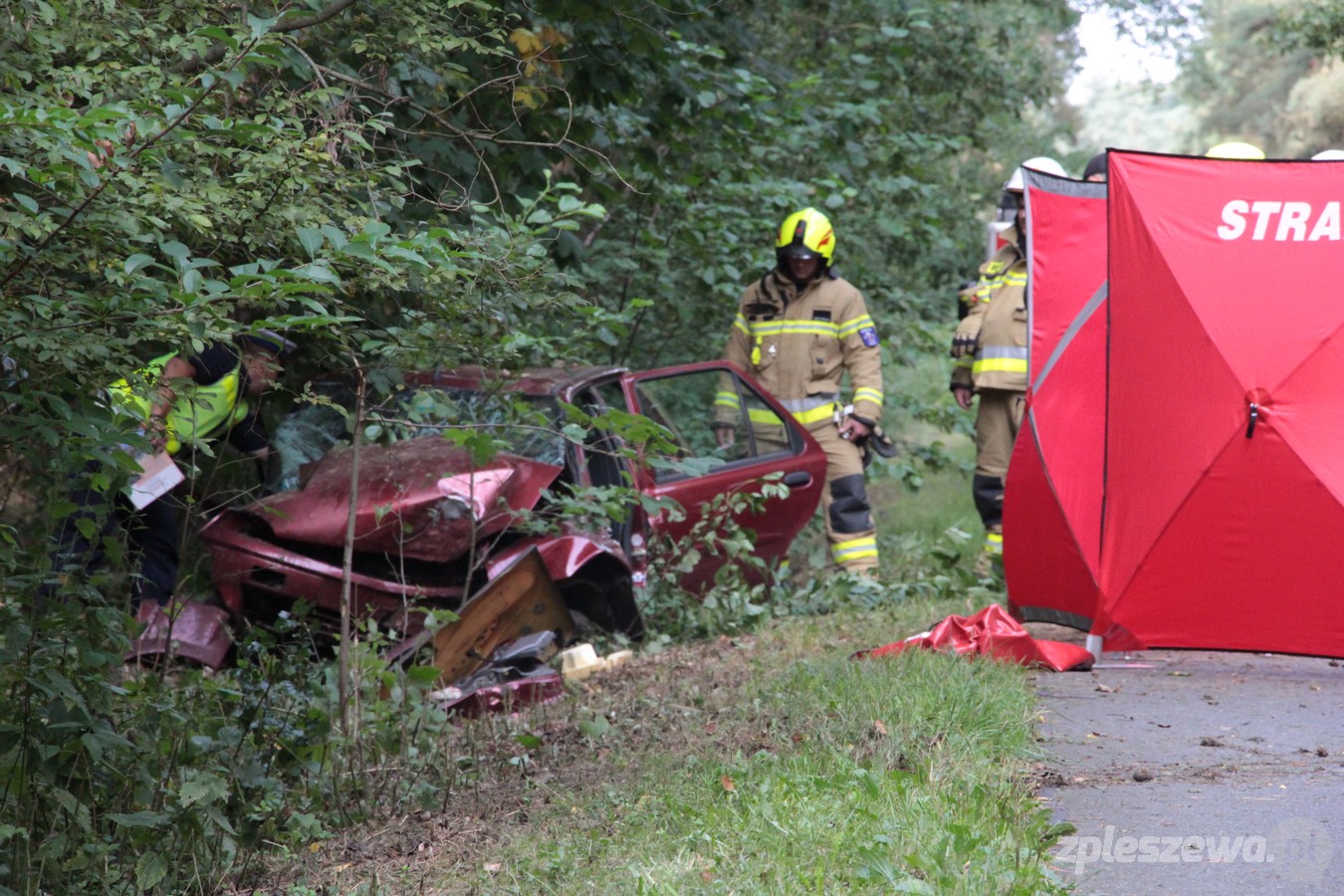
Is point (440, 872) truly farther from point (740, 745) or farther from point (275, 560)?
point (275, 560)

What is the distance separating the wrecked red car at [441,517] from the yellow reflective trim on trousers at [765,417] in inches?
36.6

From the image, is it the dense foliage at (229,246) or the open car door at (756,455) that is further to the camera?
the open car door at (756,455)

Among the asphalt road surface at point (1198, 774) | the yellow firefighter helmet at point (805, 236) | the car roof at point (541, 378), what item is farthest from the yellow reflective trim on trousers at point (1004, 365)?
the asphalt road surface at point (1198, 774)

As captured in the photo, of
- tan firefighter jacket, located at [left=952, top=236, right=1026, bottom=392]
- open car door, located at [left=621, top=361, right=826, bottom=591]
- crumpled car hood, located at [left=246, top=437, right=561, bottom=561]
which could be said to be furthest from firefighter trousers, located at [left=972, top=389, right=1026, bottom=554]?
crumpled car hood, located at [left=246, top=437, right=561, bottom=561]

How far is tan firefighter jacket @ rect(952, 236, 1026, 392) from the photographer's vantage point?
797 centimetres

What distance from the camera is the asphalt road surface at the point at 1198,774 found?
3.37m

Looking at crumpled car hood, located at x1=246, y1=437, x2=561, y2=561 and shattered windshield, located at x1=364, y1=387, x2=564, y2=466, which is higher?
shattered windshield, located at x1=364, y1=387, x2=564, y2=466

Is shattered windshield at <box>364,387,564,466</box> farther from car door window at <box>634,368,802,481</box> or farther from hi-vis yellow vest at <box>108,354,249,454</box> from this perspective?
car door window at <box>634,368,802,481</box>

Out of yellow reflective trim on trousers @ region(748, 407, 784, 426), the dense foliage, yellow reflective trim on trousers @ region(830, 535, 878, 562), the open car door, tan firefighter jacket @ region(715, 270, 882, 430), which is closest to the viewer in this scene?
the dense foliage

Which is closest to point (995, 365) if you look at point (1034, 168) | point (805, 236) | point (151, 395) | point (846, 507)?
point (846, 507)

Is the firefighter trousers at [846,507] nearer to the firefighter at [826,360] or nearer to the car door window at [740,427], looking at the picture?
the firefighter at [826,360]

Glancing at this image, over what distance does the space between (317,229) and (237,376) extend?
5.32ft

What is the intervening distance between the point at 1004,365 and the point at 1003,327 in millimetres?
222

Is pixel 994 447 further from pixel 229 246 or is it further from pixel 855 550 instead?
pixel 229 246
